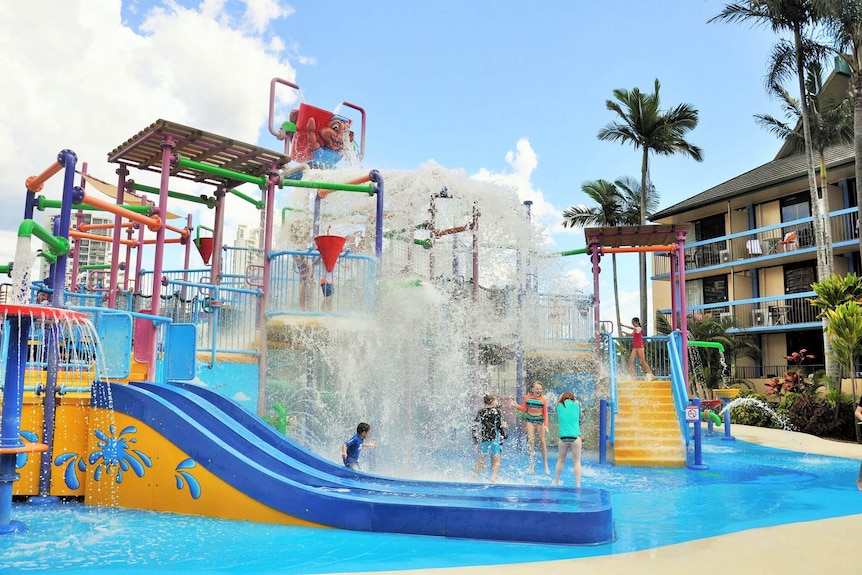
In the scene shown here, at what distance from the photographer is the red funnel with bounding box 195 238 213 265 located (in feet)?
51.8

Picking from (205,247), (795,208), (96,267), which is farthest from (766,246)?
(96,267)

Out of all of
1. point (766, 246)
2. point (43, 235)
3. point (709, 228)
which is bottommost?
point (43, 235)

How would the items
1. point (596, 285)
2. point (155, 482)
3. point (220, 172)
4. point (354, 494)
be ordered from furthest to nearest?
1. point (596, 285)
2. point (220, 172)
3. point (155, 482)
4. point (354, 494)

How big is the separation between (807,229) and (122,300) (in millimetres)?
26057

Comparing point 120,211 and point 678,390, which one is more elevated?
point 120,211

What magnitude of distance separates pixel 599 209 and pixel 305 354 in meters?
28.6

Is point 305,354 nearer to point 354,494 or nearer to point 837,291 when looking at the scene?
point 354,494

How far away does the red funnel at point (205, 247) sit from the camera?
1577cm


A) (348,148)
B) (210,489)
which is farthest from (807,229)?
(210,489)

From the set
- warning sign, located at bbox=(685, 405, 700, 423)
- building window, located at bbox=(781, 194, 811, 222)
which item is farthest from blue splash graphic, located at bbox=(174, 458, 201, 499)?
building window, located at bbox=(781, 194, 811, 222)

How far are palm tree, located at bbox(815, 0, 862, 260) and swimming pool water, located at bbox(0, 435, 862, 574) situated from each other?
14639mm

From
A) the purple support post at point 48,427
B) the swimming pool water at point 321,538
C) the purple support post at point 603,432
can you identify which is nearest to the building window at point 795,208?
the purple support post at point 603,432

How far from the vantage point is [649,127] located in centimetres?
3266

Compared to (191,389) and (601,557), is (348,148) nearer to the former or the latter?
(191,389)
